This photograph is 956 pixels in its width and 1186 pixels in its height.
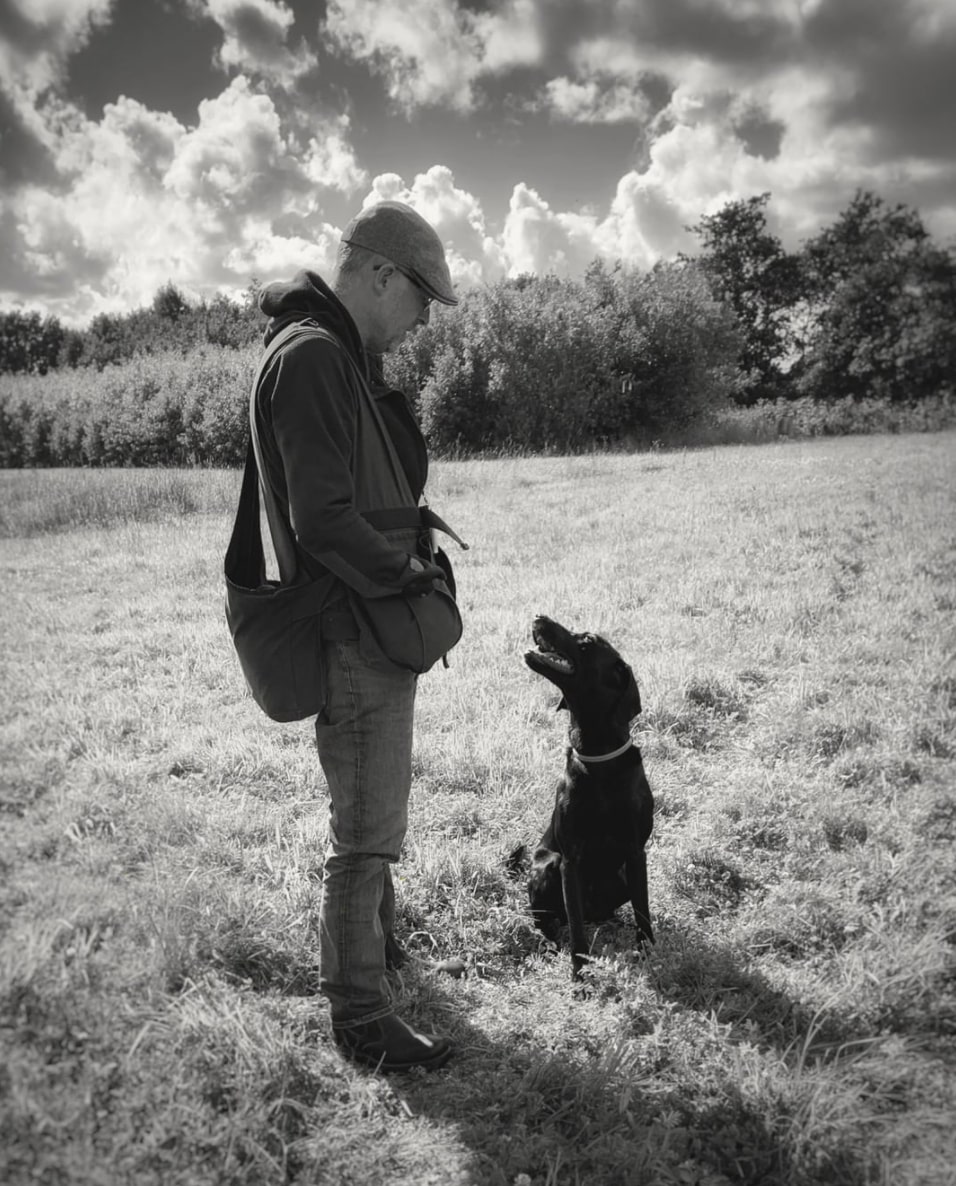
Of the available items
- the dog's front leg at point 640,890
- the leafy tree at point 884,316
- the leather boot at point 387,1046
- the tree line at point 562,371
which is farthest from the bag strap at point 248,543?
the leafy tree at point 884,316

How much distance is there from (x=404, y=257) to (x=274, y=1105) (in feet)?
7.82

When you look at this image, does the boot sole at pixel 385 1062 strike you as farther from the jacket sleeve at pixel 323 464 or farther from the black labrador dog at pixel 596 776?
the jacket sleeve at pixel 323 464

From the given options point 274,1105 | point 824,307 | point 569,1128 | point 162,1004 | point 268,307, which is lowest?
point 569,1128

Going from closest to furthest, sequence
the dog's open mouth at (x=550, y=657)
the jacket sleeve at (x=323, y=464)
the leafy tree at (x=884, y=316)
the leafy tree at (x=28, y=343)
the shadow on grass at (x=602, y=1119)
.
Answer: the jacket sleeve at (x=323, y=464), the shadow on grass at (x=602, y=1119), the dog's open mouth at (x=550, y=657), the leafy tree at (x=884, y=316), the leafy tree at (x=28, y=343)

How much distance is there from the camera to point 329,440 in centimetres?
198

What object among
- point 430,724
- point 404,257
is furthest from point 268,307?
point 430,724

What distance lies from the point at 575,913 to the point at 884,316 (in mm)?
32508

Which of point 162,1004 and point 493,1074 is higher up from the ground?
point 162,1004

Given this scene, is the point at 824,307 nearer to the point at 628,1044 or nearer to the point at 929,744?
the point at 929,744

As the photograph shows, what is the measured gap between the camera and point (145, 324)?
56.8 meters

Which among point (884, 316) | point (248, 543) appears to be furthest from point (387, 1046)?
point (884, 316)

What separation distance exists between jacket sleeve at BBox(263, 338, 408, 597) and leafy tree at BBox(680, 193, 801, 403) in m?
43.0

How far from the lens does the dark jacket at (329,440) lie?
6.46 feet

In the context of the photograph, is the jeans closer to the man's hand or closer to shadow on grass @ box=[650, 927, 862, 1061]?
the man's hand
